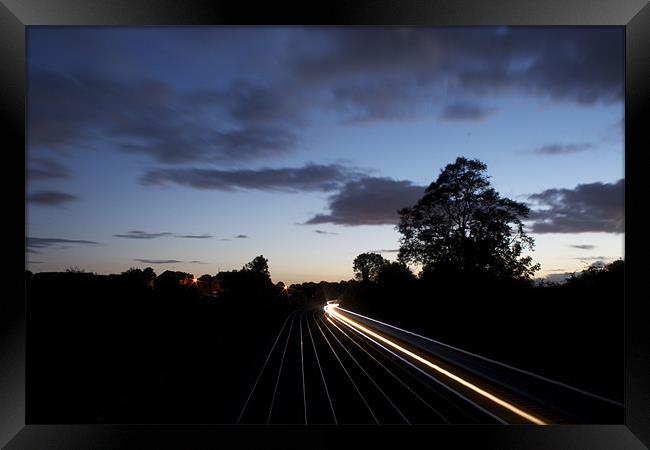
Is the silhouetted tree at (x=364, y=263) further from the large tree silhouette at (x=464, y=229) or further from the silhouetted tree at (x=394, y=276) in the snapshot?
the large tree silhouette at (x=464, y=229)

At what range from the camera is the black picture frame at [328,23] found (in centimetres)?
417

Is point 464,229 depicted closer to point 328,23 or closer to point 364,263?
point 328,23

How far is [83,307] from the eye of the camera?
9.95 m

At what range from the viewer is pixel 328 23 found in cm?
439

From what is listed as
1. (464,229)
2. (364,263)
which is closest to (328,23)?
(464,229)

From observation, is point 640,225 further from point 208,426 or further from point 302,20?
point 208,426

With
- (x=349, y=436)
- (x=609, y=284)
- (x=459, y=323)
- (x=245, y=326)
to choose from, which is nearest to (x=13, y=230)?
(x=349, y=436)

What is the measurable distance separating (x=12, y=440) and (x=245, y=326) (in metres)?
20.3

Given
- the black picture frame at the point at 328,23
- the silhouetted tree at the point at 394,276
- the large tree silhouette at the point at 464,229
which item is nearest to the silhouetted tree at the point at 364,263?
the silhouetted tree at the point at 394,276

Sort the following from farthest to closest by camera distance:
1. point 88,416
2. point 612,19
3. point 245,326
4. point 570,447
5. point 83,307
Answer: point 245,326 → point 83,307 → point 88,416 → point 612,19 → point 570,447

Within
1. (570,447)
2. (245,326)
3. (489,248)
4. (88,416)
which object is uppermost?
(489,248)

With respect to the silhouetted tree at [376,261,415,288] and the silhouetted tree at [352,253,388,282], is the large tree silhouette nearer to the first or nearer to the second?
the silhouetted tree at [376,261,415,288]

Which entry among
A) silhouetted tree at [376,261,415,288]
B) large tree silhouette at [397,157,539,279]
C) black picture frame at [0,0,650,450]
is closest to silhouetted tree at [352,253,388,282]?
silhouetted tree at [376,261,415,288]

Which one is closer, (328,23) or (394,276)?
(328,23)
